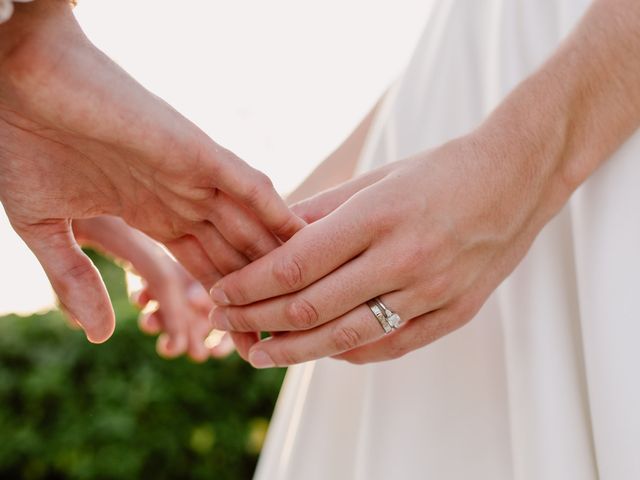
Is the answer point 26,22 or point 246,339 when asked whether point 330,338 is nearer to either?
point 246,339

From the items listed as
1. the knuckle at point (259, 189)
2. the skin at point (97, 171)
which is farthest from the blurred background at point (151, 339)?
the knuckle at point (259, 189)

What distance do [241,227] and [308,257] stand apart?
0.20 meters

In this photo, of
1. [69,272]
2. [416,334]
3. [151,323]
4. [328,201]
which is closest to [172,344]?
[151,323]

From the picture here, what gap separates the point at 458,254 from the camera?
102 centimetres

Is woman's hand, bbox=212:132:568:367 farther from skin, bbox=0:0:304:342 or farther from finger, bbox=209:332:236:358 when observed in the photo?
finger, bbox=209:332:236:358

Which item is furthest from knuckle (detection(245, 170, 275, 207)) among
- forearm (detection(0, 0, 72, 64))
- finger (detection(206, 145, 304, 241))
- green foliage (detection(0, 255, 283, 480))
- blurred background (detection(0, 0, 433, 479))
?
green foliage (detection(0, 255, 283, 480))

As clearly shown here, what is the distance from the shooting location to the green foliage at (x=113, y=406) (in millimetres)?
3262

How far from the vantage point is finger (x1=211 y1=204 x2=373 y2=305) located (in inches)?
39.7

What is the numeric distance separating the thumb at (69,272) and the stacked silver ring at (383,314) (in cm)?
42

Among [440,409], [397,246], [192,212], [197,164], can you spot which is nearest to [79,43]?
[197,164]

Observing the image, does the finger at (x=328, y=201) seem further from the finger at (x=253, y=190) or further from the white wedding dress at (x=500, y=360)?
the white wedding dress at (x=500, y=360)

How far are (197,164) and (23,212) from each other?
273mm

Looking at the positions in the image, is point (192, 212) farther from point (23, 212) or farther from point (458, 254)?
point (458, 254)

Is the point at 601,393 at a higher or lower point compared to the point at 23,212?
higher
